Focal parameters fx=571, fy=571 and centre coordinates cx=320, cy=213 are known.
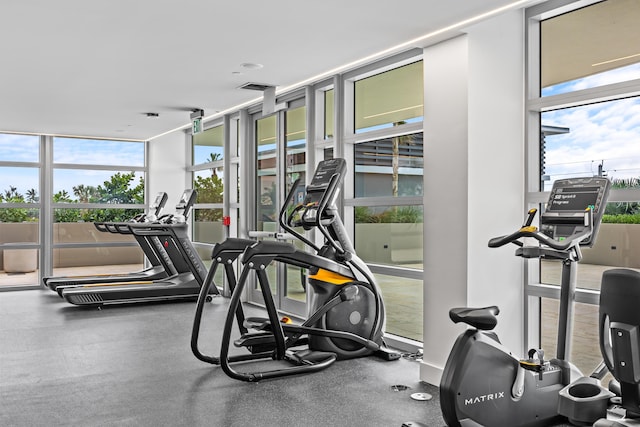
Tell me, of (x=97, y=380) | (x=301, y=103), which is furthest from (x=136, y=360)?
(x=301, y=103)

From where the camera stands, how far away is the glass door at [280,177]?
670 cm

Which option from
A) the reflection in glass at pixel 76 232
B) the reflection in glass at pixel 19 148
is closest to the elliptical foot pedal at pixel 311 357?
the reflection in glass at pixel 76 232

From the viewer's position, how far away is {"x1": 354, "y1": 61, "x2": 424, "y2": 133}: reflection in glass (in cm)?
506

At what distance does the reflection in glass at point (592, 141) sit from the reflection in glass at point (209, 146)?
221 inches

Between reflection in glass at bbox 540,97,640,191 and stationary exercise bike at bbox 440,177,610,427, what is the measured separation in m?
0.55

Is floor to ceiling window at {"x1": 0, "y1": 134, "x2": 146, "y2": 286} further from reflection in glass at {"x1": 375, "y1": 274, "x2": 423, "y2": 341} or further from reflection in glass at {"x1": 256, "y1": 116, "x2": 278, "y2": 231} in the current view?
reflection in glass at {"x1": 375, "y1": 274, "x2": 423, "y2": 341}

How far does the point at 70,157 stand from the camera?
9.80m

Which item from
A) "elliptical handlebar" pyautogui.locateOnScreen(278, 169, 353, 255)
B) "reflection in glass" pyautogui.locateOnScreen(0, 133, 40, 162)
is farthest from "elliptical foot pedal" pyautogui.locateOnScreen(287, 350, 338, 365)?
"reflection in glass" pyautogui.locateOnScreen(0, 133, 40, 162)

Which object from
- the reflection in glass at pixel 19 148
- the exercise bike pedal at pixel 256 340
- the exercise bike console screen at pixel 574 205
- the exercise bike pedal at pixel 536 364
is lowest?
the exercise bike pedal at pixel 256 340

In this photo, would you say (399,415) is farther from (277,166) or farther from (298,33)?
(277,166)

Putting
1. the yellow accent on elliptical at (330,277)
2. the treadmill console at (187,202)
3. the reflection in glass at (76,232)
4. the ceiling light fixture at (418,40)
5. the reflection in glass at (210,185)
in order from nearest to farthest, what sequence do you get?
the ceiling light fixture at (418,40)
the yellow accent on elliptical at (330,277)
the treadmill console at (187,202)
the reflection in glass at (210,185)
the reflection in glass at (76,232)

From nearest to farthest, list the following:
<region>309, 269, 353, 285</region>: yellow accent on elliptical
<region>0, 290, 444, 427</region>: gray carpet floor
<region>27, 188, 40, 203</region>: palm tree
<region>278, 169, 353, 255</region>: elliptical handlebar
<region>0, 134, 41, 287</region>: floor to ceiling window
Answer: <region>0, 290, 444, 427</region>: gray carpet floor → <region>278, 169, 353, 255</region>: elliptical handlebar → <region>309, 269, 353, 285</region>: yellow accent on elliptical → <region>0, 134, 41, 287</region>: floor to ceiling window → <region>27, 188, 40, 203</region>: palm tree

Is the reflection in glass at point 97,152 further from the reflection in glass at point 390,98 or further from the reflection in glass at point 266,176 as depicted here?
the reflection in glass at point 390,98

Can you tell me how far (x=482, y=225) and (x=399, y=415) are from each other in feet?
4.57
